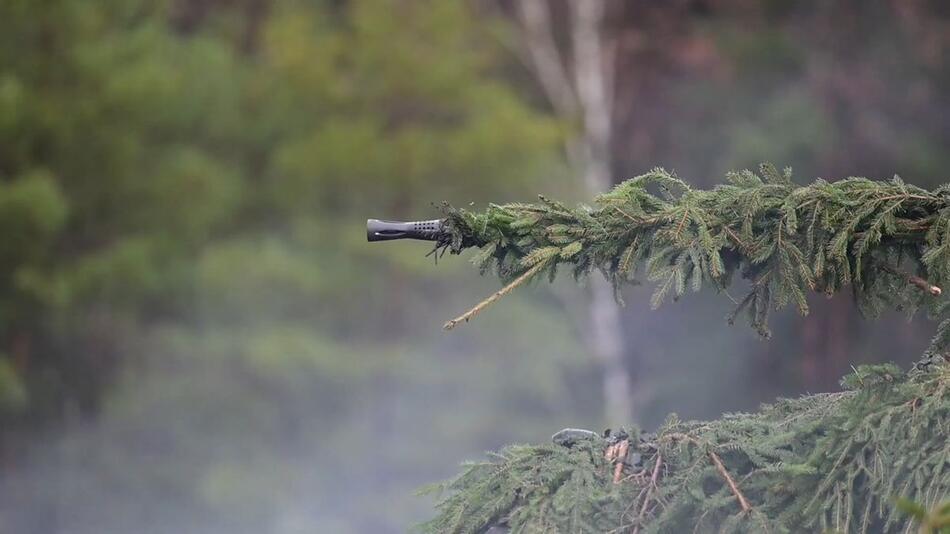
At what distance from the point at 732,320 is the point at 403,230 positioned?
604mm

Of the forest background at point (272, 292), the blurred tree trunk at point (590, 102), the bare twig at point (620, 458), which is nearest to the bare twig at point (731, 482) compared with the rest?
the bare twig at point (620, 458)

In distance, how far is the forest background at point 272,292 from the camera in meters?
11.6

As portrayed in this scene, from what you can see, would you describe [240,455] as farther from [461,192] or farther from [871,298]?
[871,298]

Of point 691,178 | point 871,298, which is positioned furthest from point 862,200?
point 691,178

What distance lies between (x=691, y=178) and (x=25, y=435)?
291 inches

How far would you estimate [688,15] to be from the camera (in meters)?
15.9

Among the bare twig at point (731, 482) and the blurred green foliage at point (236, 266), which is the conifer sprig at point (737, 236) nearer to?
the bare twig at point (731, 482)

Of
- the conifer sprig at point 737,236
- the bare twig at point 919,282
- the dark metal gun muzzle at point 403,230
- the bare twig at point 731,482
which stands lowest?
the bare twig at point 731,482

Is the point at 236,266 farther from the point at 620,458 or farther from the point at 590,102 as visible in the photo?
the point at 620,458

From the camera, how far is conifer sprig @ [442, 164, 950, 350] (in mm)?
2285

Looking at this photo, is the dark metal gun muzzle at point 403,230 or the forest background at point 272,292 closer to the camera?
the dark metal gun muzzle at point 403,230

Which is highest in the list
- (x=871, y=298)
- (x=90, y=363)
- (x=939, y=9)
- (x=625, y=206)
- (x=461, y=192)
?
(x=939, y=9)

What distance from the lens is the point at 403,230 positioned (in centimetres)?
233

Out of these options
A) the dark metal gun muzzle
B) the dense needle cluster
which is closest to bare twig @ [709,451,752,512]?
the dense needle cluster
